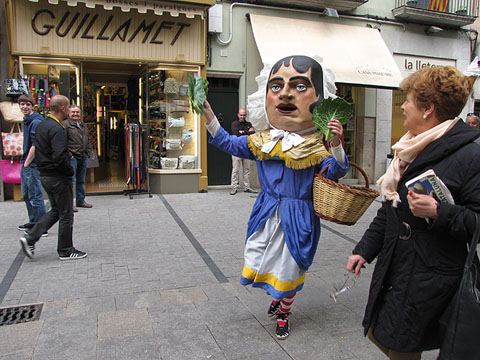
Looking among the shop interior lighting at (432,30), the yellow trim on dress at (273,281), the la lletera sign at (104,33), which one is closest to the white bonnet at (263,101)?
the yellow trim on dress at (273,281)

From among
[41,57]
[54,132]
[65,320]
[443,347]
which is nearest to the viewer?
[443,347]

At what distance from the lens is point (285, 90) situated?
3338mm

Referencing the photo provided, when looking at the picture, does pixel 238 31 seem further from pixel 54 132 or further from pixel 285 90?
pixel 285 90

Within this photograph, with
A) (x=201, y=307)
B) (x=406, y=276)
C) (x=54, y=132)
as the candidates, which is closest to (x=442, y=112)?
(x=406, y=276)

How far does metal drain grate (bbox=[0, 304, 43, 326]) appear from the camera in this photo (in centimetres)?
348

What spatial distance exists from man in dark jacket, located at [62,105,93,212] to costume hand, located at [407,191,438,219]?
6442 millimetres

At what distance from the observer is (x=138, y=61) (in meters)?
8.99

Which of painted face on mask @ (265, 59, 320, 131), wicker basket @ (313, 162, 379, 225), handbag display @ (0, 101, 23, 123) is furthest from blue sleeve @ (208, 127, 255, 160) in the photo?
handbag display @ (0, 101, 23, 123)

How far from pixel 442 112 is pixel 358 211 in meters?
0.99

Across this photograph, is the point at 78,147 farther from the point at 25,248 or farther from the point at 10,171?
the point at 25,248

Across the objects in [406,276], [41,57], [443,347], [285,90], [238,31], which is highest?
[238,31]

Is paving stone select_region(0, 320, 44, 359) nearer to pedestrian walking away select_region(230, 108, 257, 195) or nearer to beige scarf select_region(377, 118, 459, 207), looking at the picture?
beige scarf select_region(377, 118, 459, 207)

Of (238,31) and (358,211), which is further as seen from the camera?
(238,31)

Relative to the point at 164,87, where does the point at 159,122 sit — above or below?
below
